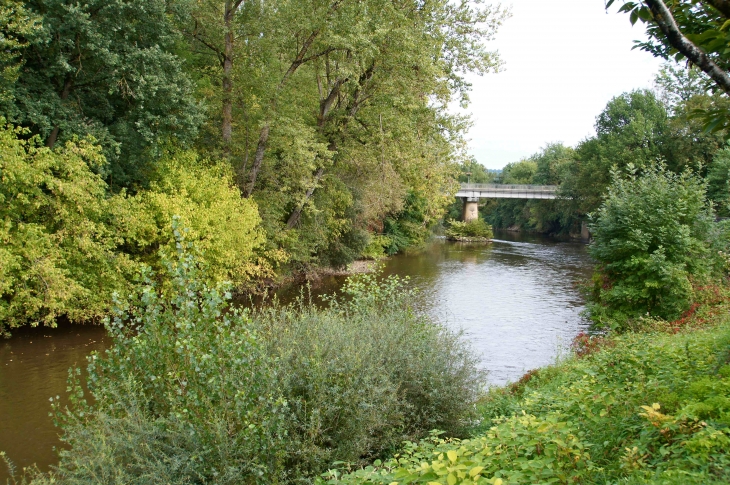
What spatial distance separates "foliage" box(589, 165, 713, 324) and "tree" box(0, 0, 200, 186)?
1443cm

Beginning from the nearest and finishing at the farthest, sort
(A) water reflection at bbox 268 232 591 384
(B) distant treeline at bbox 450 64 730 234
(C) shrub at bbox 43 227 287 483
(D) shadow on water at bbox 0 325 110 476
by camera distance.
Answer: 1. (C) shrub at bbox 43 227 287 483
2. (D) shadow on water at bbox 0 325 110 476
3. (A) water reflection at bbox 268 232 591 384
4. (B) distant treeline at bbox 450 64 730 234

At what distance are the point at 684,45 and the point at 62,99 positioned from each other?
58.2ft

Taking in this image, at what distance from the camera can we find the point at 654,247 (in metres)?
16.2

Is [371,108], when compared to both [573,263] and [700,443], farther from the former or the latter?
[573,263]

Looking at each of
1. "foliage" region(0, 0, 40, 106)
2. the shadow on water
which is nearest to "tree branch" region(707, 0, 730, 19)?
the shadow on water

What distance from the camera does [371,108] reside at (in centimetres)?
2127

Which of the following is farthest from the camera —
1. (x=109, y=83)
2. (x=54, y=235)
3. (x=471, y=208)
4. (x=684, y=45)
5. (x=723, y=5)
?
(x=471, y=208)

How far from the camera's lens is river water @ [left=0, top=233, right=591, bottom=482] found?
10.6 metres

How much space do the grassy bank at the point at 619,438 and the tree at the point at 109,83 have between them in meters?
14.9

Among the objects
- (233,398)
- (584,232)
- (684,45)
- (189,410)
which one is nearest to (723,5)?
(684,45)

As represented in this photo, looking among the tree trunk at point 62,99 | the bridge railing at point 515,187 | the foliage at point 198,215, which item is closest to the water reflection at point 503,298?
the foliage at point 198,215

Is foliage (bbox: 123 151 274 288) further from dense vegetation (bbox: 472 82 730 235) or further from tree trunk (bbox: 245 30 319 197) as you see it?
dense vegetation (bbox: 472 82 730 235)

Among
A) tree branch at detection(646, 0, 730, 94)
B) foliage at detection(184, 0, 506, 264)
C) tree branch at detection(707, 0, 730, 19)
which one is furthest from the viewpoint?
foliage at detection(184, 0, 506, 264)

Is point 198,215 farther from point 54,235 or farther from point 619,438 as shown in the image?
point 619,438
